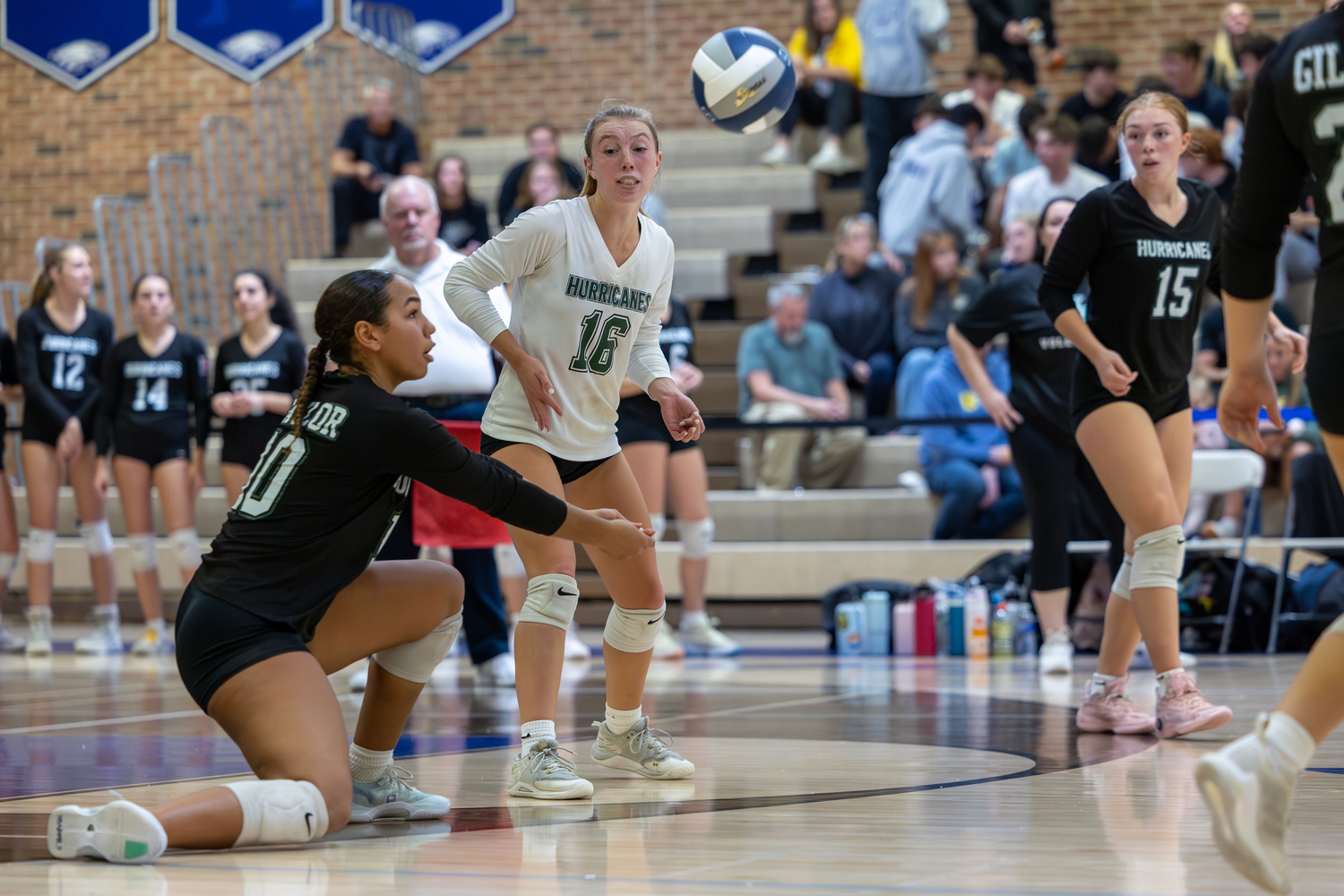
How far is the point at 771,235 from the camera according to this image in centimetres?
1200

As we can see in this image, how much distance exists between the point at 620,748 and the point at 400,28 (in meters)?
11.8

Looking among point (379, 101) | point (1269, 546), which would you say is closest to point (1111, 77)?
point (1269, 546)

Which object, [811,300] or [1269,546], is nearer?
[1269,546]

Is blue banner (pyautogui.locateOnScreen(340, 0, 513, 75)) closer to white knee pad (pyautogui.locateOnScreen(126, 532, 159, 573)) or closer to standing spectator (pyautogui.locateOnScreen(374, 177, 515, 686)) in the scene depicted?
white knee pad (pyautogui.locateOnScreen(126, 532, 159, 573))

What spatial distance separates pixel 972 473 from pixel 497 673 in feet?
12.0

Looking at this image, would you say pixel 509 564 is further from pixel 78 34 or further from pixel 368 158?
pixel 78 34

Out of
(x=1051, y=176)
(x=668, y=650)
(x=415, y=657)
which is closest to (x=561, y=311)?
(x=415, y=657)

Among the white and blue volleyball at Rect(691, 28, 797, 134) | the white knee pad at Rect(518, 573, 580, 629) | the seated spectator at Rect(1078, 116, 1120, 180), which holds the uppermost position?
the seated spectator at Rect(1078, 116, 1120, 180)

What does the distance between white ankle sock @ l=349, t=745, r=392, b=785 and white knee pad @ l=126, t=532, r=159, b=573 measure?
18.5 ft

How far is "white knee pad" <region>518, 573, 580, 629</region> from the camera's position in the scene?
3.41 meters

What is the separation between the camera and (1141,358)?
Answer: 4.37 m

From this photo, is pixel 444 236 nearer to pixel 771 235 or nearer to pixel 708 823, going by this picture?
pixel 771 235

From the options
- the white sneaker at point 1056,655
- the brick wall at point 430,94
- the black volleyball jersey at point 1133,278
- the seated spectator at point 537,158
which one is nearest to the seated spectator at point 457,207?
the seated spectator at point 537,158

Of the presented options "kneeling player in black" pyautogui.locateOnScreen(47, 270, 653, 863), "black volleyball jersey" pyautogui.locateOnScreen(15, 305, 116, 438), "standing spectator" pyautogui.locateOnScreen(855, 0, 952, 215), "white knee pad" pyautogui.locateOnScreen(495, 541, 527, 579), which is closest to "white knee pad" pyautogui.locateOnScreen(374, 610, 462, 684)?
"kneeling player in black" pyautogui.locateOnScreen(47, 270, 653, 863)
